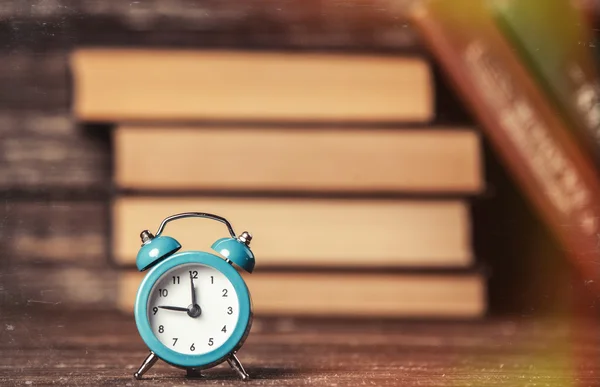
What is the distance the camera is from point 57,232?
2.17m

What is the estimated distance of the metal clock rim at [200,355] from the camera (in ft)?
2.71

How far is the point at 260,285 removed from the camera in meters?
1.96

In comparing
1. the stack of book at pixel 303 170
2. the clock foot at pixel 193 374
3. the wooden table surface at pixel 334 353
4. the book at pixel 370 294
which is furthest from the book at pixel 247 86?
the clock foot at pixel 193 374

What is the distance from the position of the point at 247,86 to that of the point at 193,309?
48.8 inches

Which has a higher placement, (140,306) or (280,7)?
(280,7)

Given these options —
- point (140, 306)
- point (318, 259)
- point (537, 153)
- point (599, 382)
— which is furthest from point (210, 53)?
point (599, 382)

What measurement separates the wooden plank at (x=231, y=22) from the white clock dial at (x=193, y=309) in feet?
4.26

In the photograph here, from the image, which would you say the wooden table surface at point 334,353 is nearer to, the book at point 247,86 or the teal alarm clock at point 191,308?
the teal alarm clock at point 191,308

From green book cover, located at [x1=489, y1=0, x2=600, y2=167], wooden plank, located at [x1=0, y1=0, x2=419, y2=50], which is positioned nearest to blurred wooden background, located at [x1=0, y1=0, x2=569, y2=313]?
wooden plank, located at [x1=0, y1=0, x2=419, y2=50]

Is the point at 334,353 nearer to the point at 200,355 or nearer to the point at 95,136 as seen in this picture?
the point at 200,355

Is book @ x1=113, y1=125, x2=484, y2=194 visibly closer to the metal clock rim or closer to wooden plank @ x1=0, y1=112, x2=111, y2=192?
wooden plank @ x1=0, y1=112, x2=111, y2=192

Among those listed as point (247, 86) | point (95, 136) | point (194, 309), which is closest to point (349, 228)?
point (247, 86)

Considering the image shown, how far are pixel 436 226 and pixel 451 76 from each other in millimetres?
414

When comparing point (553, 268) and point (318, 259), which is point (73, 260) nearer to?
point (318, 259)
